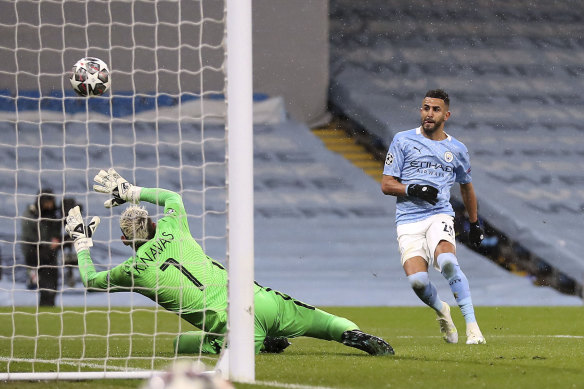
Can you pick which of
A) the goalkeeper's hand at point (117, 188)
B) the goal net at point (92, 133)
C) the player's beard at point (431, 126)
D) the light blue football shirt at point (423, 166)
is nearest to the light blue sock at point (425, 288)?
the light blue football shirt at point (423, 166)

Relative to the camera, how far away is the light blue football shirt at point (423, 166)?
671 cm

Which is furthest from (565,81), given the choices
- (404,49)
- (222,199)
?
(222,199)

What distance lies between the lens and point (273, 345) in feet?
19.7

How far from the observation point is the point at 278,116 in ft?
55.2

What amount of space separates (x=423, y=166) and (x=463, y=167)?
312 millimetres

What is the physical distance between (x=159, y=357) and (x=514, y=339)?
2934mm

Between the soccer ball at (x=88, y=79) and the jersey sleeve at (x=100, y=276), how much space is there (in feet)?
3.87

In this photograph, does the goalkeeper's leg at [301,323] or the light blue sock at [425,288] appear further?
the light blue sock at [425,288]

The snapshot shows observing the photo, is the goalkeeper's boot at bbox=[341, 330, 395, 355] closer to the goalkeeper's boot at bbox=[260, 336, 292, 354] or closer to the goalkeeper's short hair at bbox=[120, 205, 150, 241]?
the goalkeeper's boot at bbox=[260, 336, 292, 354]

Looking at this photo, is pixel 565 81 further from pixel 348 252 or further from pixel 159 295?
pixel 159 295

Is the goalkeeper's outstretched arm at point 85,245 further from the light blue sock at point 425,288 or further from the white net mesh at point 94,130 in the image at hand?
the white net mesh at point 94,130

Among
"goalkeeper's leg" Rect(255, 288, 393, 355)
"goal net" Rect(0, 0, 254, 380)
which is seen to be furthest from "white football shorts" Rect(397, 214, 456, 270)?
"goal net" Rect(0, 0, 254, 380)

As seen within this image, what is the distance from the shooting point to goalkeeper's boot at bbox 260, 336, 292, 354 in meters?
5.98

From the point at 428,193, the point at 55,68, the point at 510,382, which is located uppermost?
the point at 55,68
